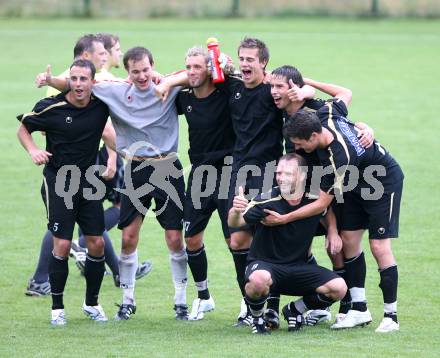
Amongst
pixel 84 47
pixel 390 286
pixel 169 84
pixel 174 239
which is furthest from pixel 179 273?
pixel 84 47

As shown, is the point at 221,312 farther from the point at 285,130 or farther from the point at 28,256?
the point at 28,256

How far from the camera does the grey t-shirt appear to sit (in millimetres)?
8555

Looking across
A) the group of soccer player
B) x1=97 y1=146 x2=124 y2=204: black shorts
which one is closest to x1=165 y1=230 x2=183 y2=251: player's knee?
the group of soccer player

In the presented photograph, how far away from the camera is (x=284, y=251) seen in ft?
26.1

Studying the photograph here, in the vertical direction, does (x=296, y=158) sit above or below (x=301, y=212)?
above

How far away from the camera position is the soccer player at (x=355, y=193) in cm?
771

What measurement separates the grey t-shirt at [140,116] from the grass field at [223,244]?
1477 millimetres

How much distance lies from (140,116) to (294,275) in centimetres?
192

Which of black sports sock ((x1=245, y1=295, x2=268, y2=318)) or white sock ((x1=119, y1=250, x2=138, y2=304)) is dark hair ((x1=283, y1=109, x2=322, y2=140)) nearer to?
black sports sock ((x1=245, y1=295, x2=268, y2=318))

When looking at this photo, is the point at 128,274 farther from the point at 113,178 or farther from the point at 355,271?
the point at 355,271

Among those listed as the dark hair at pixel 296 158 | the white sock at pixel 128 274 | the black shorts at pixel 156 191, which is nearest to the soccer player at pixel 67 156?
the black shorts at pixel 156 191

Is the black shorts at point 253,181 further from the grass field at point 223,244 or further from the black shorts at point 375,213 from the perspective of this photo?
the grass field at point 223,244

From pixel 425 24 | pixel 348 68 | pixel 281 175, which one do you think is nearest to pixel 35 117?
pixel 281 175

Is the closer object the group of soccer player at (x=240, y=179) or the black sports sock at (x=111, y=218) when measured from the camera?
the group of soccer player at (x=240, y=179)
